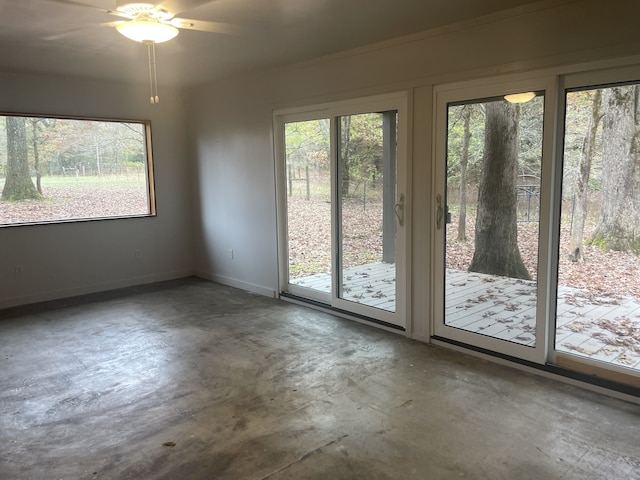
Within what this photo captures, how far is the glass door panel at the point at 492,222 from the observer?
329cm

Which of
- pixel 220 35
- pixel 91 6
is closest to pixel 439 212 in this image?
pixel 220 35

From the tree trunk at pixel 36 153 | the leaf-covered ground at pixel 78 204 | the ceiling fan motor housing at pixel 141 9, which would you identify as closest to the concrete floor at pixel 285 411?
the leaf-covered ground at pixel 78 204

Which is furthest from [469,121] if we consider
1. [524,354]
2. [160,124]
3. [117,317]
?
[160,124]

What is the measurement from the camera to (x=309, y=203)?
4.96 meters

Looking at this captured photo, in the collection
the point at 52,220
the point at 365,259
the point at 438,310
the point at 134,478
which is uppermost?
the point at 52,220

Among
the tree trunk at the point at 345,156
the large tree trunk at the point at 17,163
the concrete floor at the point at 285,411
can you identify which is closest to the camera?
the concrete floor at the point at 285,411

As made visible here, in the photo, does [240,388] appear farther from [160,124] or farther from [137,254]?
[160,124]

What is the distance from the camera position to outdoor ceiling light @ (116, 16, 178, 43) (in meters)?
2.93

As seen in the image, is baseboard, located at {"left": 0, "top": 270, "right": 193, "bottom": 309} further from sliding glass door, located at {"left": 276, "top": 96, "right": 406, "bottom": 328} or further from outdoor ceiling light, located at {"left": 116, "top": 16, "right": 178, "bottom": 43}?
outdoor ceiling light, located at {"left": 116, "top": 16, "right": 178, "bottom": 43}

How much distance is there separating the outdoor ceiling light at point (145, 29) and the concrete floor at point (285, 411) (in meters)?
2.31

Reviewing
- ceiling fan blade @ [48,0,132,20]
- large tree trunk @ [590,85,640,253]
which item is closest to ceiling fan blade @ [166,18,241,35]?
ceiling fan blade @ [48,0,132,20]

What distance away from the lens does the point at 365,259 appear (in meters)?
4.46

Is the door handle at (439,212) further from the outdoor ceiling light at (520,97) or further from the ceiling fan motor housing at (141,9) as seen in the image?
the ceiling fan motor housing at (141,9)

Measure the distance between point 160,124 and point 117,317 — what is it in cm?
272
